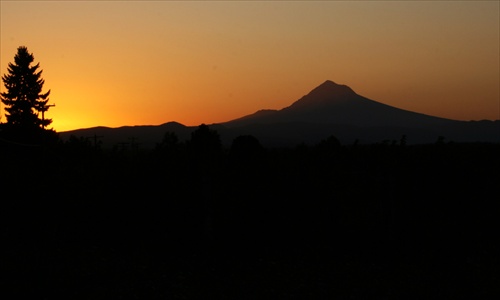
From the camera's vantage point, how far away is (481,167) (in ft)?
43.4

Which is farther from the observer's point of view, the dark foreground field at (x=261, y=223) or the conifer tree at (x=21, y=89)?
the conifer tree at (x=21, y=89)

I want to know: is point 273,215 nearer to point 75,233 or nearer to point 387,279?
point 387,279

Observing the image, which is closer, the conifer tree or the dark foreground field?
the dark foreground field

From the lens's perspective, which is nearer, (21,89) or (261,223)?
(261,223)

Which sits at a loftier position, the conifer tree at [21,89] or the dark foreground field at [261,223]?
the conifer tree at [21,89]

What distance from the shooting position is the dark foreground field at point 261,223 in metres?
9.80

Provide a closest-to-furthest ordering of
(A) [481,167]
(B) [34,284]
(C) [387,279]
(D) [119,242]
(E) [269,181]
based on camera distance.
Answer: (B) [34,284], (C) [387,279], (D) [119,242], (E) [269,181], (A) [481,167]

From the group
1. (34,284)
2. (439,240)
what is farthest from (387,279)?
(34,284)

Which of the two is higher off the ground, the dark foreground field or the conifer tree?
the conifer tree

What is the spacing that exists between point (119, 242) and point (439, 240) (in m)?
6.57

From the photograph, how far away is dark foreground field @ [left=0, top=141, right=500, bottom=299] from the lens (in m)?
9.80

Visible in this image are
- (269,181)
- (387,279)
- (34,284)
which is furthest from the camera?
(269,181)

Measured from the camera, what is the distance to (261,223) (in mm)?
11586

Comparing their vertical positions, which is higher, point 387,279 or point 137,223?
point 137,223
